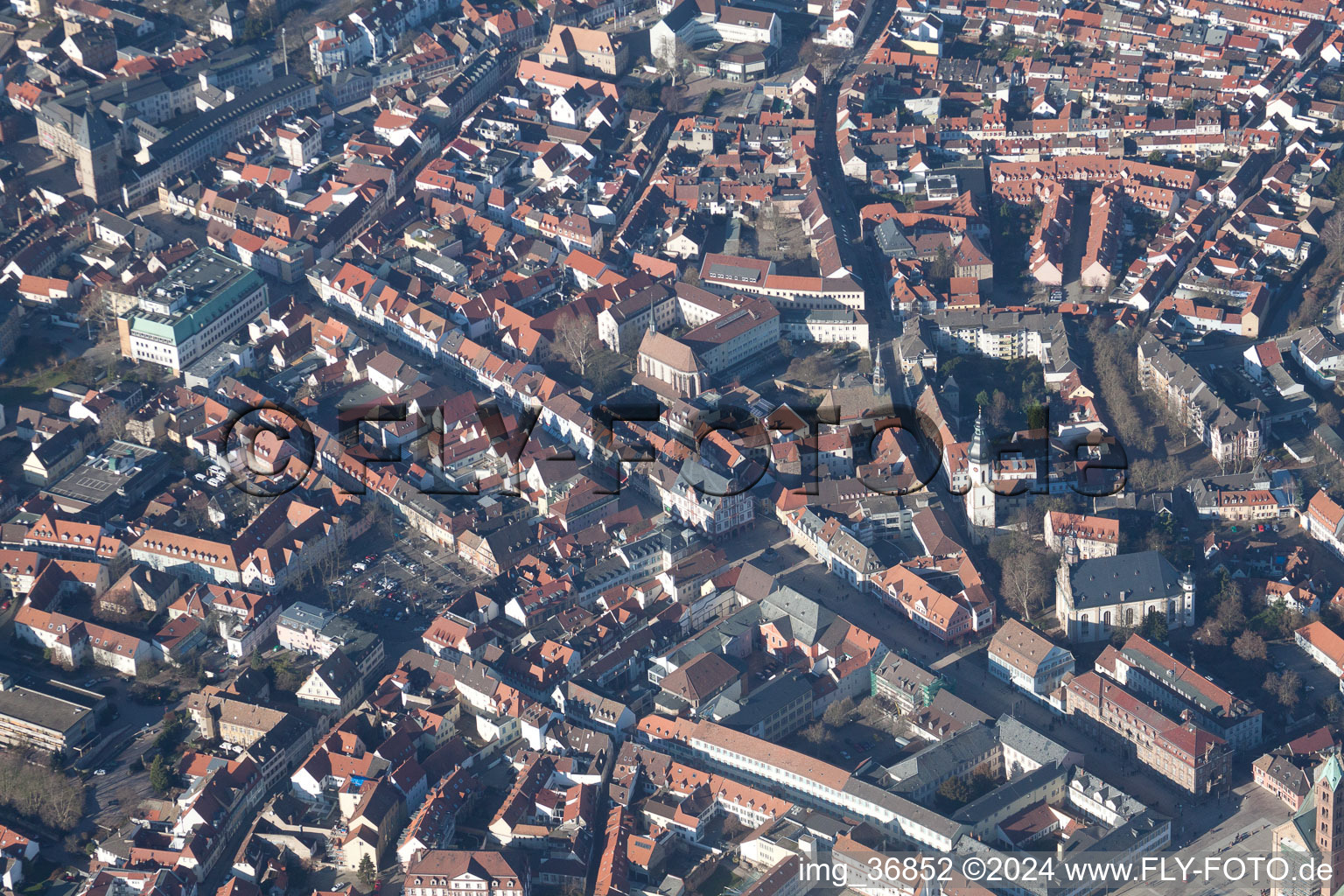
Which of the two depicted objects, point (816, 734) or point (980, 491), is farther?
point (980, 491)

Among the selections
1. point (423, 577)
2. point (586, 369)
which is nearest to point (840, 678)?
point (423, 577)

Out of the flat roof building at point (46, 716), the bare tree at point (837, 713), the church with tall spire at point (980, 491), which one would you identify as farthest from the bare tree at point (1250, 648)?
the flat roof building at point (46, 716)

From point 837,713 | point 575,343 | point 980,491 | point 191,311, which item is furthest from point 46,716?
point 980,491

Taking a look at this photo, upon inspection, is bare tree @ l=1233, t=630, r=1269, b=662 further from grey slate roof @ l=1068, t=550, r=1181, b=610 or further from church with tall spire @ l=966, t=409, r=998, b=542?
church with tall spire @ l=966, t=409, r=998, b=542

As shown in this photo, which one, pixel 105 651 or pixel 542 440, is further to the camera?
pixel 542 440

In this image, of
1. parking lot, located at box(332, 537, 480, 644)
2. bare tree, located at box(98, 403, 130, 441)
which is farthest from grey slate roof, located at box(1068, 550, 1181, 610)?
bare tree, located at box(98, 403, 130, 441)

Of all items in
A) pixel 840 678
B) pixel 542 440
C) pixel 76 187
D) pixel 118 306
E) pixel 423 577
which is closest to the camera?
pixel 840 678

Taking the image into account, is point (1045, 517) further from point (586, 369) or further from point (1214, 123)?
point (1214, 123)

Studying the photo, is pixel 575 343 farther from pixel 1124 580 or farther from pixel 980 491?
pixel 1124 580

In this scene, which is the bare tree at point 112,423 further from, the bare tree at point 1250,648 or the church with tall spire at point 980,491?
the bare tree at point 1250,648
